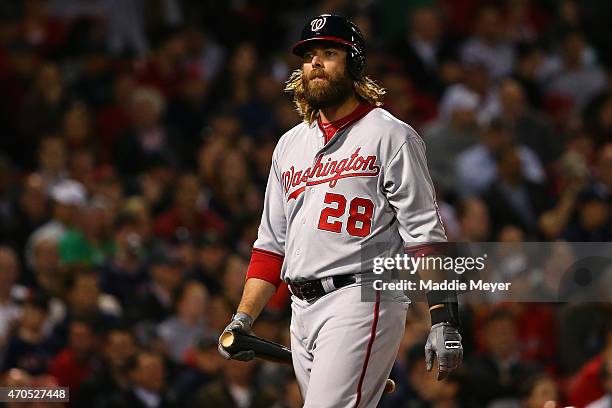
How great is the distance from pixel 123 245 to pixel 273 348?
413cm

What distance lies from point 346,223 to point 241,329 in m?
0.53

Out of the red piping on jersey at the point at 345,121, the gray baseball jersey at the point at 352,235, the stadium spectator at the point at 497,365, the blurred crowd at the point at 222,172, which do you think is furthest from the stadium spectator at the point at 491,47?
the gray baseball jersey at the point at 352,235

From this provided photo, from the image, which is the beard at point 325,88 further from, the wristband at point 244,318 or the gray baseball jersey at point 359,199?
the wristband at point 244,318

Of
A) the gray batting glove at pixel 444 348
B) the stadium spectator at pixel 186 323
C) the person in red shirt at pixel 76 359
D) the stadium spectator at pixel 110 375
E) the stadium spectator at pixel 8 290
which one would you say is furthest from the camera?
the stadium spectator at pixel 186 323

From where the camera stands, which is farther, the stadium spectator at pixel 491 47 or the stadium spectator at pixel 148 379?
the stadium spectator at pixel 491 47

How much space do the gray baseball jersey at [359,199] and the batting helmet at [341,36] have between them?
0.17 m

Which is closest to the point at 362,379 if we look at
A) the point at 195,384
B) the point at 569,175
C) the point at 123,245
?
the point at 195,384

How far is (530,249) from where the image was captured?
8695 mm

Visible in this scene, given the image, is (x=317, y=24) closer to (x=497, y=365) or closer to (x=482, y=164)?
(x=497, y=365)

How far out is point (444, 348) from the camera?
4062mm

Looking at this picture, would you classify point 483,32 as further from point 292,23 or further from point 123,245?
point 123,245

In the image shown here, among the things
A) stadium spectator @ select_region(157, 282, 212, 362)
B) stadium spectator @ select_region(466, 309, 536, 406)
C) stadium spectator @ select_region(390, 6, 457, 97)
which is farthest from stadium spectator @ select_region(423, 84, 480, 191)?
stadium spectator @ select_region(157, 282, 212, 362)

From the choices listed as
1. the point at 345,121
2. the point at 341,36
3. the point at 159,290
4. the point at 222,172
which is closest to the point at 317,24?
the point at 341,36

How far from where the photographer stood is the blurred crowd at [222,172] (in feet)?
24.6
